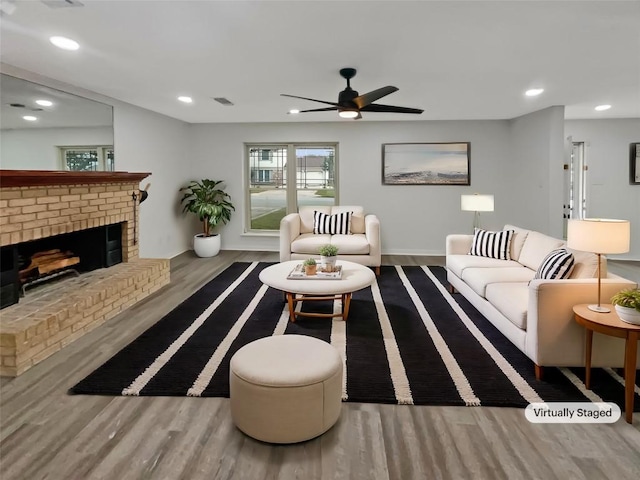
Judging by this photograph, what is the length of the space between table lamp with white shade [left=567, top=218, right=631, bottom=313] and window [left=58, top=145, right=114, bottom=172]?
438cm

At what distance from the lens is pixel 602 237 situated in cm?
243

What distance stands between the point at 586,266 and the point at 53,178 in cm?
430

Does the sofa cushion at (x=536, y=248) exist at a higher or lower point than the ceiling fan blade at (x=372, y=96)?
lower

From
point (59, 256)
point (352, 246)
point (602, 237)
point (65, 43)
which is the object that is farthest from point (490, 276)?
point (59, 256)

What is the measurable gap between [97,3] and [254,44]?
41.0 inches

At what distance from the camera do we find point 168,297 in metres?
4.46

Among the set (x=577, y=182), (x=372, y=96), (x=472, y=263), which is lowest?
(x=472, y=263)

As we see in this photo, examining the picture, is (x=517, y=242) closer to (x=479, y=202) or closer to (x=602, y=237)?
(x=479, y=202)

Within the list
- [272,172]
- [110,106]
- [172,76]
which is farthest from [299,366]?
[272,172]

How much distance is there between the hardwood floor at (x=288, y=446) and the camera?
5.98ft

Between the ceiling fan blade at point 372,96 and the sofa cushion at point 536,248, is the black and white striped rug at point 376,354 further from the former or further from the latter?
the ceiling fan blade at point 372,96

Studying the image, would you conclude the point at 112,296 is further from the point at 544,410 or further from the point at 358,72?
the point at 544,410

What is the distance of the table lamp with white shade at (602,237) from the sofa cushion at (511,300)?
0.42 metres

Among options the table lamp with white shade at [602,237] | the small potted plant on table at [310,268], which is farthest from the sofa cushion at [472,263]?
the table lamp with white shade at [602,237]
